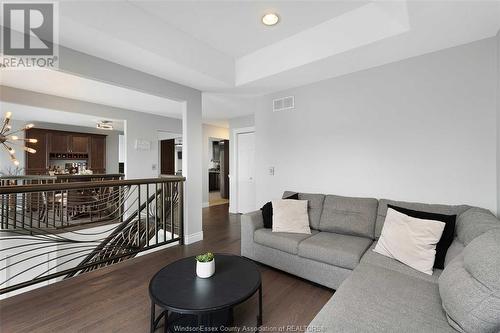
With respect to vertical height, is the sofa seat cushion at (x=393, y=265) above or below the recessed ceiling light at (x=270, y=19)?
below

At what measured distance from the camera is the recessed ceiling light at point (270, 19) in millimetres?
2307

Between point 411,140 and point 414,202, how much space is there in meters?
0.69

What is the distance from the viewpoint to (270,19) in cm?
236

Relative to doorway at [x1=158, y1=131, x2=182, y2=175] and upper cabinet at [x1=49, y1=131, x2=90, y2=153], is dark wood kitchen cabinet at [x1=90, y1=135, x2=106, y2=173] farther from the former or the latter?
doorway at [x1=158, y1=131, x2=182, y2=175]

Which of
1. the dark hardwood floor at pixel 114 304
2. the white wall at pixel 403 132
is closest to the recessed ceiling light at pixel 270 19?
the white wall at pixel 403 132

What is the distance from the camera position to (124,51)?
2359 millimetres

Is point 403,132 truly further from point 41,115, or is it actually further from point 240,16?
point 41,115

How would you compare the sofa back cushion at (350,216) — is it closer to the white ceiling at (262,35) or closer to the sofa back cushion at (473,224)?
the sofa back cushion at (473,224)

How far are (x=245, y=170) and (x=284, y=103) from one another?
7.57ft

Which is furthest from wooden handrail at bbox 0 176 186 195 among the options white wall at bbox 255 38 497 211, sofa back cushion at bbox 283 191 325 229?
white wall at bbox 255 38 497 211

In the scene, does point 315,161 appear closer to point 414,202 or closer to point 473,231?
point 414,202

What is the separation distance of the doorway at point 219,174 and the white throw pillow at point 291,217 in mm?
4237

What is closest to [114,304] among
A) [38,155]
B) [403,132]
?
[403,132]

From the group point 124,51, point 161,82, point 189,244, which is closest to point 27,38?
point 124,51
